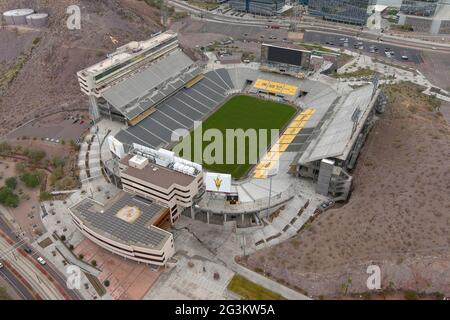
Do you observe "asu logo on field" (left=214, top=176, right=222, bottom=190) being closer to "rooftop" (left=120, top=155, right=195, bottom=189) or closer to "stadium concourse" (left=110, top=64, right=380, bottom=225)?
"stadium concourse" (left=110, top=64, right=380, bottom=225)

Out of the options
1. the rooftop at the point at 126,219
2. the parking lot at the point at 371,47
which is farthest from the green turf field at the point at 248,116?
the parking lot at the point at 371,47

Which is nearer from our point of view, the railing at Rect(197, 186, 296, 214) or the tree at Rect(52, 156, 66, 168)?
the railing at Rect(197, 186, 296, 214)

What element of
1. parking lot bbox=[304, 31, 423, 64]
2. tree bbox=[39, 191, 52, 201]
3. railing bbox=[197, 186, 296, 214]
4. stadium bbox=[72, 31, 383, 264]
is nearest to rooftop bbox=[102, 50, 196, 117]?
stadium bbox=[72, 31, 383, 264]

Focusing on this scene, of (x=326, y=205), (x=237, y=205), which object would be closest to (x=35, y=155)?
(x=237, y=205)

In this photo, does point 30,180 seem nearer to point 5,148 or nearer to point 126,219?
point 5,148

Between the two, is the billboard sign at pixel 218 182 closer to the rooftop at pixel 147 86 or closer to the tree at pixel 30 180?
the rooftop at pixel 147 86

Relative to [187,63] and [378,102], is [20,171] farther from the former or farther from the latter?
[378,102]
